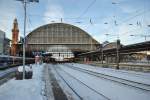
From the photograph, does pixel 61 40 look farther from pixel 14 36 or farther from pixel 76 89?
pixel 76 89

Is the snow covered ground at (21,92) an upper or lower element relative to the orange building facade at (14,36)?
lower

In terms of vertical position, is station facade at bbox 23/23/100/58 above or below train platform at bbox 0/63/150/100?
above

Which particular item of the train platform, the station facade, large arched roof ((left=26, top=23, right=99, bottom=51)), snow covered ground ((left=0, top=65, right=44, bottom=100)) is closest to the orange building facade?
the station facade

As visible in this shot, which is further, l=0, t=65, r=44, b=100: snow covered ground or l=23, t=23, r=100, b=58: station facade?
l=23, t=23, r=100, b=58: station facade

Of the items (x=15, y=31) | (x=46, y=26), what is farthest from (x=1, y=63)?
(x=46, y=26)

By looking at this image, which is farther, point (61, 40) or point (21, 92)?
point (61, 40)

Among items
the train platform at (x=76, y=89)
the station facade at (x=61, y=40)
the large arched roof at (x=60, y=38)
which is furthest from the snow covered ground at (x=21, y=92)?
the large arched roof at (x=60, y=38)

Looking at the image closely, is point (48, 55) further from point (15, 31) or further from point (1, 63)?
point (1, 63)

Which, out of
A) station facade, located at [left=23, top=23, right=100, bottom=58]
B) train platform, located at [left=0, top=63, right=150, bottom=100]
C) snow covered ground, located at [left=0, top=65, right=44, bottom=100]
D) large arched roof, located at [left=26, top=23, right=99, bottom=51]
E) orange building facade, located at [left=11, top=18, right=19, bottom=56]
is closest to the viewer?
snow covered ground, located at [left=0, top=65, right=44, bottom=100]

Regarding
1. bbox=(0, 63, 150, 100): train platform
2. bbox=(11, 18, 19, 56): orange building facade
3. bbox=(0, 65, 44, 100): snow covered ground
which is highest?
bbox=(11, 18, 19, 56): orange building facade

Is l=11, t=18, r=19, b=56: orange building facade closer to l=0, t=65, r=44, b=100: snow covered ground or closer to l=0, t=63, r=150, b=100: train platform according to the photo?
l=0, t=63, r=150, b=100: train platform

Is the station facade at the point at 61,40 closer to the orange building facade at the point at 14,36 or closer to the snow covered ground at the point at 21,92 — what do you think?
the orange building facade at the point at 14,36

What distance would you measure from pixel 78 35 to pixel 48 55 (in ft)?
126

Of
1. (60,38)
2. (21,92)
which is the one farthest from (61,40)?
(21,92)
